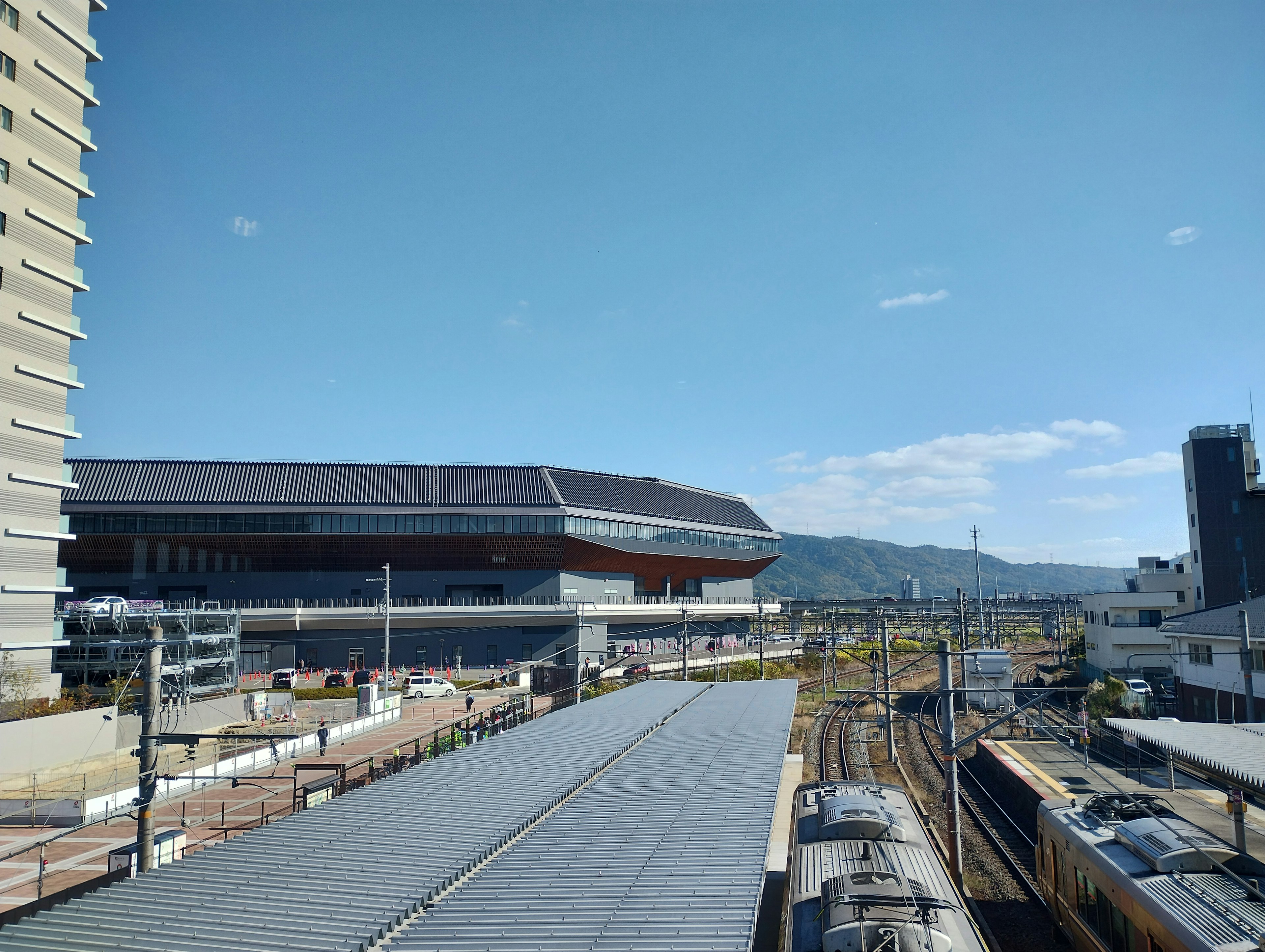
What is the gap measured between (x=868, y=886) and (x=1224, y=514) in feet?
215

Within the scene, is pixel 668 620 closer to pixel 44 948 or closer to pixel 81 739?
pixel 81 739

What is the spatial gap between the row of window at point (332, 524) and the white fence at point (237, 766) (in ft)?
78.0

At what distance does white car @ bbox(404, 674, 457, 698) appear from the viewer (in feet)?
170

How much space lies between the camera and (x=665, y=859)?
12.5m

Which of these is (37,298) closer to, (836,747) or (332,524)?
(332,524)

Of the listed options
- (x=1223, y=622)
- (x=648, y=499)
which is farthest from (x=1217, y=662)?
(x=648, y=499)

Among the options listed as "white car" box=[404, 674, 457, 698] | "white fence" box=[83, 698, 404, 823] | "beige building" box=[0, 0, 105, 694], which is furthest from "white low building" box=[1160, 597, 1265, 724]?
"beige building" box=[0, 0, 105, 694]

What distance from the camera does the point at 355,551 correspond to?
66250 mm

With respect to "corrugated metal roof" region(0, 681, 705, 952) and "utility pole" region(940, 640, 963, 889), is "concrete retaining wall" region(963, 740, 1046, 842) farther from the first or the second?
"corrugated metal roof" region(0, 681, 705, 952)

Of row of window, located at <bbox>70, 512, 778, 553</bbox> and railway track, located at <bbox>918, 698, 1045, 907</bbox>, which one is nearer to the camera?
railway track, located at <bbox>918, 698, 1045, 907</bbox>

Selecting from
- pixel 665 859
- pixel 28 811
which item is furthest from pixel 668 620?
pixel 665 859

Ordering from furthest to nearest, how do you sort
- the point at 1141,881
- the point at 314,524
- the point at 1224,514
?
the point at 314,524 < the point at 1224,514 < the point at 1141,881

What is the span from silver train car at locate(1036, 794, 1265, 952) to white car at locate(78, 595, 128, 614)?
47.1m

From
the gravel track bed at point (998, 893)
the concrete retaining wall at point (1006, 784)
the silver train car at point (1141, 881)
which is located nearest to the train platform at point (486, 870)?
the silver train car at point (1141, 881)
